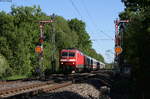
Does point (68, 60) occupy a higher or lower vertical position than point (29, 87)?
higher

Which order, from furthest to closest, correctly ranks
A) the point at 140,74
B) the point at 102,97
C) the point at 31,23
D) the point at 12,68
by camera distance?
the point at 31,23 < the point at 12,68 < the point at 102,97 < the point at 140,74

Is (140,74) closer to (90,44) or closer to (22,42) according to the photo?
(22,42)

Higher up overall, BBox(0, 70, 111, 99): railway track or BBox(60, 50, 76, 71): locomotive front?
BBox(60, 50, 76, 71): locomotive front

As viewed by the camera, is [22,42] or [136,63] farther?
[22,42]

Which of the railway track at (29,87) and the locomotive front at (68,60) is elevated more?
the locomotive front at (68,60)

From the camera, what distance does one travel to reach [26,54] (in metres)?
64.3

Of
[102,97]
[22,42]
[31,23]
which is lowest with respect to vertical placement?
[102,97]

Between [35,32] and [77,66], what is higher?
[35,32]

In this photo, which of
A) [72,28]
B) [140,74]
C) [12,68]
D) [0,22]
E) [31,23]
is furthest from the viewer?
[72,28]

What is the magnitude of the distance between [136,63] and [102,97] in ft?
7.85

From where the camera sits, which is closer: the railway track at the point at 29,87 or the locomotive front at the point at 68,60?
the railway track at the point at 29,87

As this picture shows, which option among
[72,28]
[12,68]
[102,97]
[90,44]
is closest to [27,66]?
[12,68]

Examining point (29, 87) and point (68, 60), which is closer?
point (29, 87)

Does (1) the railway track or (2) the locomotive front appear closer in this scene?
(1) the railway track
